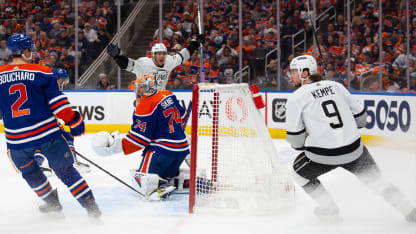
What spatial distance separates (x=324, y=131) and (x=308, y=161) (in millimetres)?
230

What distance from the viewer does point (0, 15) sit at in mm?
10383

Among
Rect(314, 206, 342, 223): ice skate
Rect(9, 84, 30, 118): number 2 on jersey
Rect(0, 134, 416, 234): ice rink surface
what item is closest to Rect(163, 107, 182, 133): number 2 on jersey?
Rect(0, 134, 416, 234): ice rink surface

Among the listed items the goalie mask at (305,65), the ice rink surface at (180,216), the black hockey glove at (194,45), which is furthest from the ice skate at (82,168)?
the goalie mask at (305,65)

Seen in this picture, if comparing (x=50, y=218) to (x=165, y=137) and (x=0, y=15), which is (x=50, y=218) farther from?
(x=0, y=15)

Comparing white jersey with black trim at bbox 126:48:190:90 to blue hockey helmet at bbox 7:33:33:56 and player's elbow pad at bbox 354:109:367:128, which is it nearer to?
blue hockey helmet at bbox 7:33:33:56

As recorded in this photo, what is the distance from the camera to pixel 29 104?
3.07 meters

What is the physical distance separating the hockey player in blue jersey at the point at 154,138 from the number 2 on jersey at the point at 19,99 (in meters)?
0.84

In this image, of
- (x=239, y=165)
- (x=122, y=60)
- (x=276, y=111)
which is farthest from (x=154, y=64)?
(x=276, y=111)

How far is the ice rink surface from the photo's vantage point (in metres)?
3.13

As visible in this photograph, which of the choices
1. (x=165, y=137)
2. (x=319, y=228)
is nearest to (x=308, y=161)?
(x=319, y=228)

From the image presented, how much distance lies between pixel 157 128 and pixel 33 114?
1.14 m

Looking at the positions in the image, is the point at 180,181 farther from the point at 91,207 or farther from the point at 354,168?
the point at 354,168

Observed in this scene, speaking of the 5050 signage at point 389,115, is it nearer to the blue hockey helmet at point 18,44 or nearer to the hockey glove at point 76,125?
the hockey glove at point 76,125

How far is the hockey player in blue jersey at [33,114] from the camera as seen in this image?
306cm
